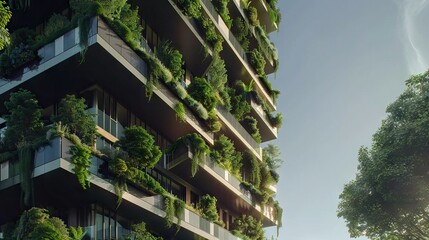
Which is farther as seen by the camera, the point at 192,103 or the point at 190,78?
the point at 190,78

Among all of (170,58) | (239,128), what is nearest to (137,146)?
(170,58)

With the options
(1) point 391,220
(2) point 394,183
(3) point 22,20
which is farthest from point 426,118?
(3) point 22,20

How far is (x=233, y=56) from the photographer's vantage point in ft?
136

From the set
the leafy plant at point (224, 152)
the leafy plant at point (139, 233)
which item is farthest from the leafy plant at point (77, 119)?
the leafy plant at point (224, 152)

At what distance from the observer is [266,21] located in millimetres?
50281

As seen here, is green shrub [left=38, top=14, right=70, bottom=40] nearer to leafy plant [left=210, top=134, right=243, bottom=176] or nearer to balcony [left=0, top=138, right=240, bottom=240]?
balcony [left=0, top=138, right=240, bottom=240]

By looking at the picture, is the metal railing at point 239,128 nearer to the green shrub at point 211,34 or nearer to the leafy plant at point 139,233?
the green shrub at point 211,34

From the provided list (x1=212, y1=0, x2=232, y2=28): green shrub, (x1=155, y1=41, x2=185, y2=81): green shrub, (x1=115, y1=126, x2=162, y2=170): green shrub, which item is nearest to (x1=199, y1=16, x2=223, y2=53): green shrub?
(x1=212, y1=0, x2=232, y2=28): green shrub

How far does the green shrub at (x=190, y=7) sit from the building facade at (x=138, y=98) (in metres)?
0.07

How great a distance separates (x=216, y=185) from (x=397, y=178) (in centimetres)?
1385

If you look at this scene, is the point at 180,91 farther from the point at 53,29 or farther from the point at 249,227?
the point at 249,227

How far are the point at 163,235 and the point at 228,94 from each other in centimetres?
1171

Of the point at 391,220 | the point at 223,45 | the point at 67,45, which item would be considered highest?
the point at 223,45

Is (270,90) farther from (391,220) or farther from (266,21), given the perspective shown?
(391,220)
